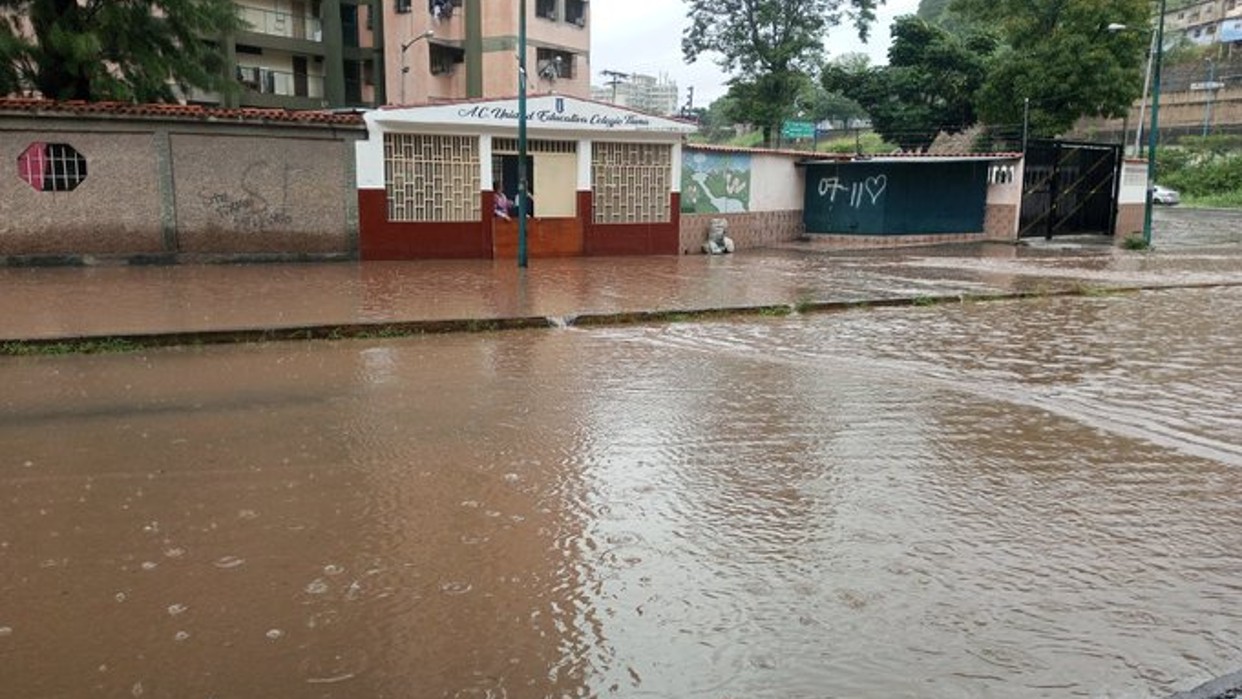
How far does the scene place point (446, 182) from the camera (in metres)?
19.1

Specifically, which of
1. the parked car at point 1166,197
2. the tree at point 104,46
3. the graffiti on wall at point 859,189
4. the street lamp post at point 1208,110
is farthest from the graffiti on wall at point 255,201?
the street lamp post at point 1208,110

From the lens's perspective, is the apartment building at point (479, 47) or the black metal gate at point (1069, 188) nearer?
the black metal gate at point (1069, 188)

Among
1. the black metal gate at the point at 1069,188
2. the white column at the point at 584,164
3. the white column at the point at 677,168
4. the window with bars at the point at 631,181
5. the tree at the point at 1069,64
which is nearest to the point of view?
the white column at the point at 584,164

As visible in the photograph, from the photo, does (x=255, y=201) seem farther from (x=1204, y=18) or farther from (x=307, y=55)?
(x=1204, y=18)

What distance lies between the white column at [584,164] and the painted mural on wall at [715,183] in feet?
9.26

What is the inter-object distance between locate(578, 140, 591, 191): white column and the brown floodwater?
12.6 meters

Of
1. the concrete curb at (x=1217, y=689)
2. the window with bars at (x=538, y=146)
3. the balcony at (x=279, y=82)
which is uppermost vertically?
the balcony at (x=279, y=82)

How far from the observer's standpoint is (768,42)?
41.9 metres

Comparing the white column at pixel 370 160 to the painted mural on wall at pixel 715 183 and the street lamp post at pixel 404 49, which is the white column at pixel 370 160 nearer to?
the painted mural on wall at pixel 715 183

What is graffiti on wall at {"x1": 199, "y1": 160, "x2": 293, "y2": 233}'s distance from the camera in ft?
56.2

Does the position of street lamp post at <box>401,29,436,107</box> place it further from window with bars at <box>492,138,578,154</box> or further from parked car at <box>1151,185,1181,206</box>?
parked car at <box>1151,185,1181,206</box>

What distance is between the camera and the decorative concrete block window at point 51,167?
1570 centimetres

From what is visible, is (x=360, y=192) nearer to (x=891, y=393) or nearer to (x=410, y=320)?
(x=410, y=320)

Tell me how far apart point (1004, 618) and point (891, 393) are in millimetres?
4097
